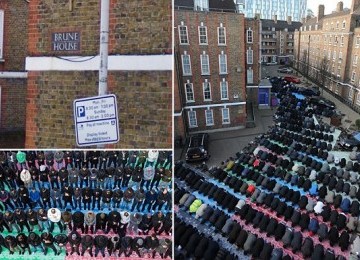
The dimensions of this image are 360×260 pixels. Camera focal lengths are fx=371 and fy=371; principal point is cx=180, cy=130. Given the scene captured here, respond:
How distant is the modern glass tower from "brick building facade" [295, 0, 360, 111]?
53681mm

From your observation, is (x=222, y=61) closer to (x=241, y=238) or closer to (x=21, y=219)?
(x=241, y=238)

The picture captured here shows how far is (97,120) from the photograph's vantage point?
5664mm

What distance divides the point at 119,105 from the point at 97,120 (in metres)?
1.32

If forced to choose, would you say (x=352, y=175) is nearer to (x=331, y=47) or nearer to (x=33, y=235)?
(x=33, y=235)

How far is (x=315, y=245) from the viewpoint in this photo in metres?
13.5

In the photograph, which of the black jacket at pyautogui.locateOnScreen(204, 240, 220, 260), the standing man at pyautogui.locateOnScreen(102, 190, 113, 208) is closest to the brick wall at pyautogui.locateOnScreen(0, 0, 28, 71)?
the standing man at pyautogui.locateOnScreen(102, 190, 113, 208)

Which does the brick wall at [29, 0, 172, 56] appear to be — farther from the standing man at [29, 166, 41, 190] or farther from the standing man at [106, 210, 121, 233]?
the standing man at [29, 166, 41, 190]

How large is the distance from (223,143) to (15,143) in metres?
16.7

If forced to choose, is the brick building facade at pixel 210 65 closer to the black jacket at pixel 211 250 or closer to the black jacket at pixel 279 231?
the black jacket at pixel 279 231

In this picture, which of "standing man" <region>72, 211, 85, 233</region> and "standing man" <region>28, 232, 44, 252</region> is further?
"standing man" <region>72, 211, 85, 233</region>

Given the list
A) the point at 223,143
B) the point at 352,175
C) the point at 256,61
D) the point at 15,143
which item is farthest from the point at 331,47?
the point at 15,143

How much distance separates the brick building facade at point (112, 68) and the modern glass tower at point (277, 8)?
360 feet

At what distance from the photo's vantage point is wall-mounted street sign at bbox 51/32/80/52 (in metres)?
7.10

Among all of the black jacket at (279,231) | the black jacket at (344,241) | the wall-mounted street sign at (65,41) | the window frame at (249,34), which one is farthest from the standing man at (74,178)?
the window frame at (249,34)
